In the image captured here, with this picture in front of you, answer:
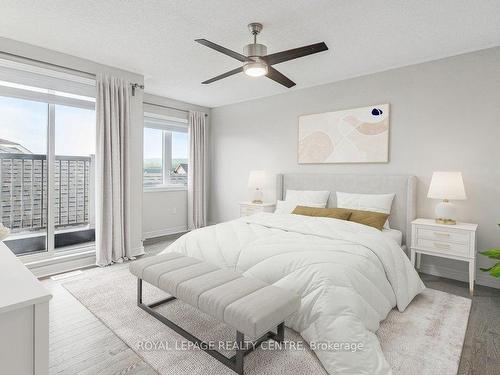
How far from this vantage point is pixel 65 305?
2.57 meters

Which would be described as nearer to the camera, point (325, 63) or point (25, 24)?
point (25, 24)

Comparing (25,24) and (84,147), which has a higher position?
(25,24)

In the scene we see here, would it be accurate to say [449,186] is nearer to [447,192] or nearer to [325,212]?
[447,192]

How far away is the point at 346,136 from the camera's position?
158 inches

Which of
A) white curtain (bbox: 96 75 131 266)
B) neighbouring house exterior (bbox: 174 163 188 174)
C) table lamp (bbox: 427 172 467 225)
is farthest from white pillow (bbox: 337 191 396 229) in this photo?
neighbouring house exterior (bbox: 174 163 188 174)

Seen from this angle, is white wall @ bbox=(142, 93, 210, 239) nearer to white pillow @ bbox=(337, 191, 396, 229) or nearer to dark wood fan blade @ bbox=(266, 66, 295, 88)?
dark wood fan blade @ bbox=(266, 66, 295, 88)

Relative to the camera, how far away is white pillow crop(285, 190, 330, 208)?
13.1 feet

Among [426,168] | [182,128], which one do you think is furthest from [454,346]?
[182,128]

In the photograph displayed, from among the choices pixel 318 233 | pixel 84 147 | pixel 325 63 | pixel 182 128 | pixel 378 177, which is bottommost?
pixel 318 233

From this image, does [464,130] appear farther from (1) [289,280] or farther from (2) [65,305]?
(2) [65,305]

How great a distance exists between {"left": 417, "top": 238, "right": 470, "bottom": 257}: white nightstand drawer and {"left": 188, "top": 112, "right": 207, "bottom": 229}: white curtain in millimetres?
3857

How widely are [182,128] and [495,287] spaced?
208 inches

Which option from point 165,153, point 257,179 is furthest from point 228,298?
point 165,153

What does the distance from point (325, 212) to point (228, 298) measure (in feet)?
7.14
